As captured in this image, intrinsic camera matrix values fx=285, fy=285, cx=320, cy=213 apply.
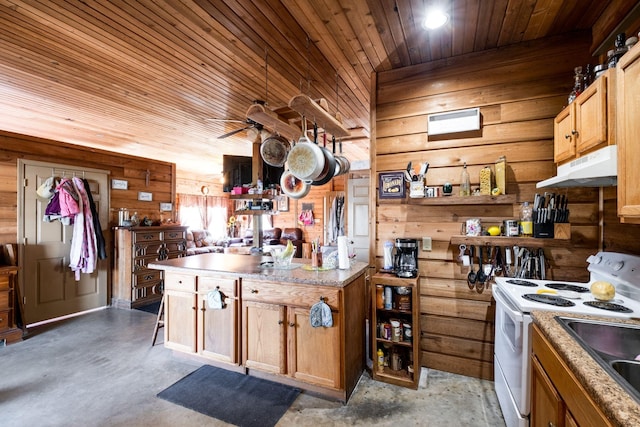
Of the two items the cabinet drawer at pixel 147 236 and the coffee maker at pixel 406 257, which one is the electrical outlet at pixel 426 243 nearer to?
the coffee maker at pixel 406 257

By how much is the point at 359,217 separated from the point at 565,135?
3438 millimetres

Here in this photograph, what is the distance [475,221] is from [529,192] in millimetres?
451

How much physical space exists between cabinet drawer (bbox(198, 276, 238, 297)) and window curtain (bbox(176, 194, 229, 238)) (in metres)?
6.07

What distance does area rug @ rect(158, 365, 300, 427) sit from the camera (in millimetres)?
1992

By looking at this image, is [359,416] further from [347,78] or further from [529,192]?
[347,78]

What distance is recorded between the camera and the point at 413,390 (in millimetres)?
2258

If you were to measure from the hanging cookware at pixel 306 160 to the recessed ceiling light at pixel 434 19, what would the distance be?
1.10 meters

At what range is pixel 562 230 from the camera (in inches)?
76.8

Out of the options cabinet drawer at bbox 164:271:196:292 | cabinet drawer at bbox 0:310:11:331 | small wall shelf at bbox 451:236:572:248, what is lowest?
cabinet drawer at bbox 0:310:11:331

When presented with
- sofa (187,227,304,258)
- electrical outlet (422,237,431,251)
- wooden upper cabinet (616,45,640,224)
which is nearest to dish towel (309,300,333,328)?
electrical outlet (422,237,431,251)

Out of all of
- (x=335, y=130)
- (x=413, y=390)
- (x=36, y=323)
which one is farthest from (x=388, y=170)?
(x=36, y=323)

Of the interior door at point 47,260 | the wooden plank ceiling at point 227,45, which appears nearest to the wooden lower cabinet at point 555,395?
the wooden plank ceiling at point 227,45

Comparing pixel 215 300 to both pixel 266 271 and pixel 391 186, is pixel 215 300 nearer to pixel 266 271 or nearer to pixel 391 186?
pixel 266 271

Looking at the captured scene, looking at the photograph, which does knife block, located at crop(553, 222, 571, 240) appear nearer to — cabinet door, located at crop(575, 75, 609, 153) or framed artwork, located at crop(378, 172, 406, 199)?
cabinet door, located at crop(575, 75, 609, 153)
